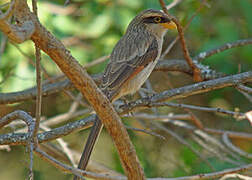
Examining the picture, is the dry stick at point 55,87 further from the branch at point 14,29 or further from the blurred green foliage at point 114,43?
the branch at point 14,29

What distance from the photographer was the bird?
3.90 meters

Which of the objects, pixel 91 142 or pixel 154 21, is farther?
pixel 154 21

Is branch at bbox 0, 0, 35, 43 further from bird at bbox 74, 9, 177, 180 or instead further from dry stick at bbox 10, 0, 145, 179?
bird at bbox 74, 9, 177, 180

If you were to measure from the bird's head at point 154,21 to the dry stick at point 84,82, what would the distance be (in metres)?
2.28

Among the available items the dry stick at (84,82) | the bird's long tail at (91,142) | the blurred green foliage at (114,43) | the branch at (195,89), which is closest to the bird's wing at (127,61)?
the branch at (195,89)

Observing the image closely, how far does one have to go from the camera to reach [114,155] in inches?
211

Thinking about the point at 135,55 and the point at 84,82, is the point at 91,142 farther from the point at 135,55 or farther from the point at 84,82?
the point at 135,55

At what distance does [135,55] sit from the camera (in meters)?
4.28

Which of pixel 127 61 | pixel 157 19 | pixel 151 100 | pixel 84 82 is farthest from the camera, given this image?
pixel 157 19

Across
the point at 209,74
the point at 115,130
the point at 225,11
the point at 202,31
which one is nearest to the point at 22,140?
the point at 115,130

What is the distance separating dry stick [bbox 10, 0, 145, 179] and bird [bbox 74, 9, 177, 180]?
27.4 inches

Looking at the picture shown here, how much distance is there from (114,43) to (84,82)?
303 cm

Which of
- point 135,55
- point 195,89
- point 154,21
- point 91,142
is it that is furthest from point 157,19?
point 91,142

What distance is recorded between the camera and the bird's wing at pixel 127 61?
385cm
